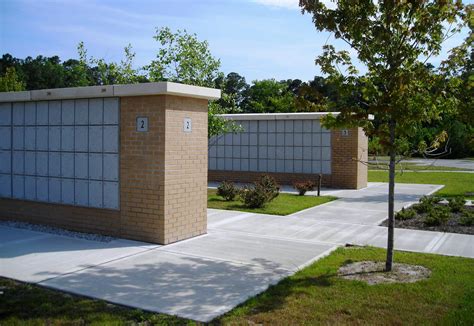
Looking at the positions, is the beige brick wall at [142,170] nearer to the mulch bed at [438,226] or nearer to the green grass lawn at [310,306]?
the green grass lawn at [310,306]

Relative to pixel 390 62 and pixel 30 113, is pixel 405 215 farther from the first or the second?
pixel 30 113

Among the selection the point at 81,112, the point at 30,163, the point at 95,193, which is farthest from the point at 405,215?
the point at 30,163

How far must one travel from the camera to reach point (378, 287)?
6453 millimetres

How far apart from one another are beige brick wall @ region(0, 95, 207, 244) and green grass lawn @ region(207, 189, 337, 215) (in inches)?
140

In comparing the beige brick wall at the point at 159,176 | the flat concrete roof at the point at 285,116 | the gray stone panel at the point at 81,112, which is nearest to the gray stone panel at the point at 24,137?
the gray stone panel at the point at 81,112

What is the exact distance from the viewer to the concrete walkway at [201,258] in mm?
6109

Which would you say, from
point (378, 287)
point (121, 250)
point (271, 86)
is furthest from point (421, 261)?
point (271, 86)

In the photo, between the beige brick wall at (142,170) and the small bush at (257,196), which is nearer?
the beige brick wall at (142,170)

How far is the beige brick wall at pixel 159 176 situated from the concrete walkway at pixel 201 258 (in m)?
0.37

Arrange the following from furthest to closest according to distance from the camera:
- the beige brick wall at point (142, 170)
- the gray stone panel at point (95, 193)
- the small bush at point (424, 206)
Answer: the small bush at point (424, 206) → the gray stone panel at point (95, 193) → the beige brick wall at point (142, 170)

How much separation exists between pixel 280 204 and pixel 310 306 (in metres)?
8.41

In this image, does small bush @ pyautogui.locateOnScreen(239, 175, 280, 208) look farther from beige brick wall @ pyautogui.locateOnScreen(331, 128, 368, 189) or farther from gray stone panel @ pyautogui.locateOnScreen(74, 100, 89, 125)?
beige brick wall @ pyautogui.locateOnScreen(331, 128, 368, 189)

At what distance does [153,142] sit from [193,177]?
3.65 ft

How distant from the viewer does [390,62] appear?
717 centimetres
